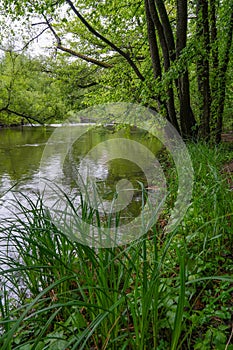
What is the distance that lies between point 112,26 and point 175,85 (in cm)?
213

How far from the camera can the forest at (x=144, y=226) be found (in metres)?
1.10

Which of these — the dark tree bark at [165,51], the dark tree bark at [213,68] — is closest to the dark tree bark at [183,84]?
the dark tree bark at [165,51]

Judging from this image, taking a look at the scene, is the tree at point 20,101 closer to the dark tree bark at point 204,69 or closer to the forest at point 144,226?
the forest at point 144,226

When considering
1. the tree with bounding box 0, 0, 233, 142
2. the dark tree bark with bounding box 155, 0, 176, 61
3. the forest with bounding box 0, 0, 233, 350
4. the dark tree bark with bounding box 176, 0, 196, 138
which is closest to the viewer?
the forest with bounding box 0, 0, 233, 350

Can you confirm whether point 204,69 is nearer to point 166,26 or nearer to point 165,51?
point 165,51

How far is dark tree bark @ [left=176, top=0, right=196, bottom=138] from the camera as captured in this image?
459cm

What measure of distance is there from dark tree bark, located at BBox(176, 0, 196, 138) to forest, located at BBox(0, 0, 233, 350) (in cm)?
2

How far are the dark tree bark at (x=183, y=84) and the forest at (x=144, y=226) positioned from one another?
0.02 m

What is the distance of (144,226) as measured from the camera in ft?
4.74

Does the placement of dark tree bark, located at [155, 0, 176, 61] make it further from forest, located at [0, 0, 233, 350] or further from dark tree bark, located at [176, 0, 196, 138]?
dark tree bark, located at [176, 0, 196, 138]

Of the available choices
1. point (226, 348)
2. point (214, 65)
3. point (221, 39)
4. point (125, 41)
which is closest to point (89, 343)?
point (226, 348)

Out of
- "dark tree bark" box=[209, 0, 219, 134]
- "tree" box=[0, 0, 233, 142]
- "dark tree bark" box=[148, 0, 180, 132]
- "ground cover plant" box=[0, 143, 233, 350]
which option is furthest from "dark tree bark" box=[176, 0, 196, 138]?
"ground cover plant" box=[0, 143, 233, 350]

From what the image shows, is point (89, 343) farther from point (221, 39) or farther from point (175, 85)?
point (175, 85)

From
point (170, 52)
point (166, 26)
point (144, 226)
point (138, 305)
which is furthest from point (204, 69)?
point (138, 305)
